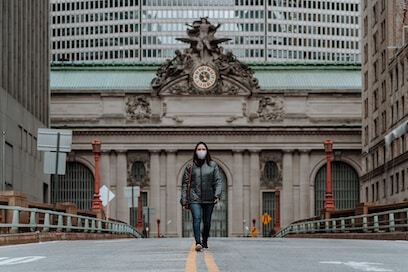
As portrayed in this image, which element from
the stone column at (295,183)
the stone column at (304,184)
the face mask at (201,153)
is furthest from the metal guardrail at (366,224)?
the stone column at (295,183)

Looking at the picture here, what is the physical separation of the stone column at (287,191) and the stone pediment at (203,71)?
25.2 ft

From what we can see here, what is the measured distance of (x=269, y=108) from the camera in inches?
4594

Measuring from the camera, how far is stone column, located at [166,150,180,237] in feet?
380

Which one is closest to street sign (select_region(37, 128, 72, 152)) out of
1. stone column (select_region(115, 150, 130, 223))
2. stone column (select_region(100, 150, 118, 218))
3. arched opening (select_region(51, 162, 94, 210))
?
stone column (select_region(100, 150, 118, 218))

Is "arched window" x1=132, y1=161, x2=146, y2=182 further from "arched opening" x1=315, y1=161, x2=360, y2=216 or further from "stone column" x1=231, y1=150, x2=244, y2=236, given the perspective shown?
"arched opening" x1=315, y1=161, x2=360, y2=216

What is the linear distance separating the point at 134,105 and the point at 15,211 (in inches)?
3240

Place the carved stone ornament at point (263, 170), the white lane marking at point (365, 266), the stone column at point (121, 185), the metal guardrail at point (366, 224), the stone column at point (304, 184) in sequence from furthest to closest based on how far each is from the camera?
the carved stone ornament at point (263, 170)
the stone column at point (121, 185)
the stone column at point (304, 184)
the metal guardrail at point (366, 224)
the white lane marking at point (365, 266)

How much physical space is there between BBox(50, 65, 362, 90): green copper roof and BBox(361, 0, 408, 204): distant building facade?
1795 centimetres

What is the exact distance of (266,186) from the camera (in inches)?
4614

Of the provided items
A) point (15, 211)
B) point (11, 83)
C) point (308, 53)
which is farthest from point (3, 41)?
point (308, 53)

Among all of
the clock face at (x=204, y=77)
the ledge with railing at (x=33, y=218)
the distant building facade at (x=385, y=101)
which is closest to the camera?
the ledge with railing at (x=33, y=218)

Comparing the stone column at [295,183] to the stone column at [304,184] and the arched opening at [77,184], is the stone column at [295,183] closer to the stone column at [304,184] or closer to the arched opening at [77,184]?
the stone column at [304,184]

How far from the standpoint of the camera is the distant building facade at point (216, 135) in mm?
115438

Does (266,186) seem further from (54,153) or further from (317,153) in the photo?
(54,153)
